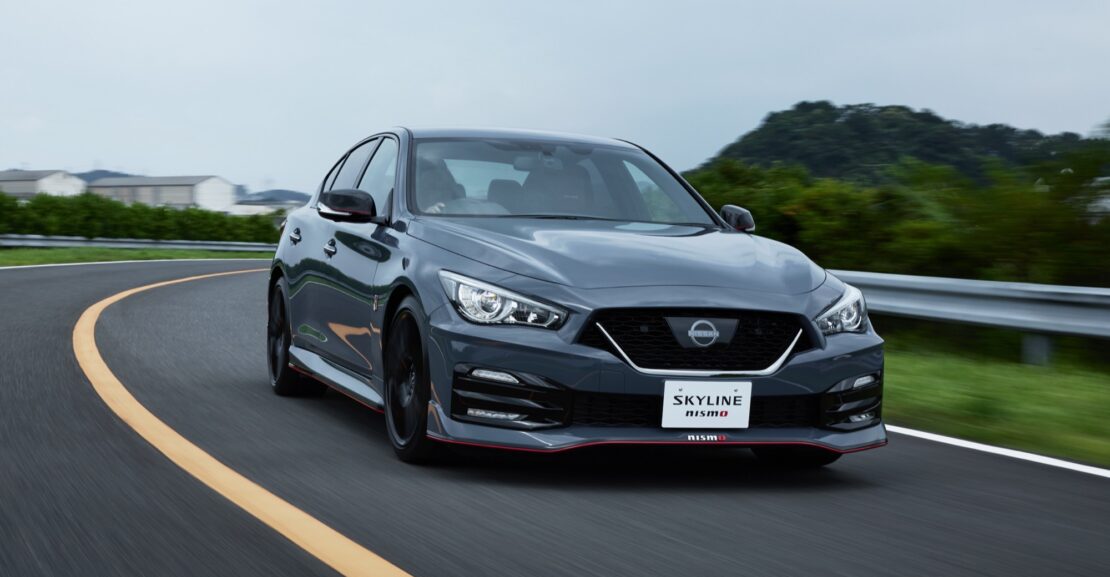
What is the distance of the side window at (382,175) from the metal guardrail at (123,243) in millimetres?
25821

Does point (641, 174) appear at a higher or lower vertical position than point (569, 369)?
higher

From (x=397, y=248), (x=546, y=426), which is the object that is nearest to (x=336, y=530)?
(x=546, y=426)

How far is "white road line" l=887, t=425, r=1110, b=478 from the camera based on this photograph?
6023mm

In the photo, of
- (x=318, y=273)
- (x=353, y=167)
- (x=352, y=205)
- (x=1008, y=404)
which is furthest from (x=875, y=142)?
(x=352, y=205)

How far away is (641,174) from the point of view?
23.8 ft

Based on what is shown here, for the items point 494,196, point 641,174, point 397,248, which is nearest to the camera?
point 397,248

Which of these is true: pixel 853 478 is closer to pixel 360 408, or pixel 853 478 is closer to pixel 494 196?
pixel 494 196

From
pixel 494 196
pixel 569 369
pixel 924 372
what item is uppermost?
pixel 494 196

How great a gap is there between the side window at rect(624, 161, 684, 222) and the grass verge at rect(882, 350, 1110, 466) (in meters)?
1.74

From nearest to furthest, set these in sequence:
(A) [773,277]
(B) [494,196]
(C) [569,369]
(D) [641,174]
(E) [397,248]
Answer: (C) [569,369] < (A) [773,277] < (E) [397,248] < (B) [494,196] < (D) [641,174]

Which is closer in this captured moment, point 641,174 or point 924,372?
point 641,174

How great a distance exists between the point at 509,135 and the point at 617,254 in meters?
1.82

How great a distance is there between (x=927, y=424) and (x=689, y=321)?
2786 mm

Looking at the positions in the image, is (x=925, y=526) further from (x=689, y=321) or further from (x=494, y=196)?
(x=494, y=196)
